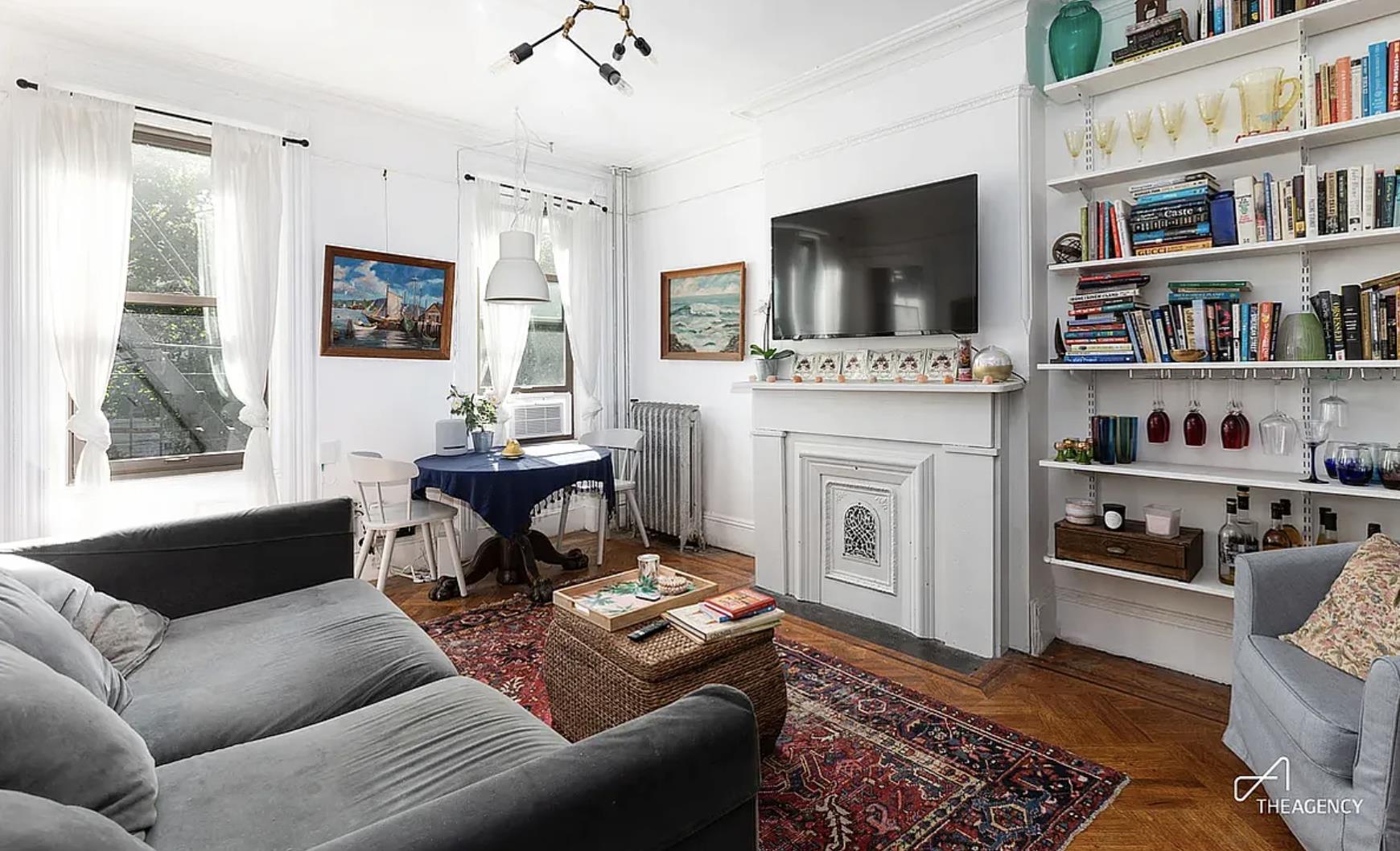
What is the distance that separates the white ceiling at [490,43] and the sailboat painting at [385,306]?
3.02ft

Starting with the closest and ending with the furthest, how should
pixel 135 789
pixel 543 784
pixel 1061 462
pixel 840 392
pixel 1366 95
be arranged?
pixel 543 784 → pixel 135 789 → pixel 1366 95 → pixel 1061 462 → pixel 840 392

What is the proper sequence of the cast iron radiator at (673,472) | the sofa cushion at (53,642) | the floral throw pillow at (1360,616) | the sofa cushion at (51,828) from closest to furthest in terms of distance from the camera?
1. the sofa cushion at (51,828)
2. the sofa cushion at (53,642)
3. the floral throw pillow at (1360,616)
4. the cast iron radiator at (673,472)

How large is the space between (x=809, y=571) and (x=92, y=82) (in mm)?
4246

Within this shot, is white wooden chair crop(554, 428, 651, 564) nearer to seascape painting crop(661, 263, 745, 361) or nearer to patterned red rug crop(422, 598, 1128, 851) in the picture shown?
seascape painting crop(661, 263, 745, 361)

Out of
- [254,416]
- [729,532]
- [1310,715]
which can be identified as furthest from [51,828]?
[729,532]

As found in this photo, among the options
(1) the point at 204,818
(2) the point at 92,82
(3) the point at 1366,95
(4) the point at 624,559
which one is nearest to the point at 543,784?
(1) the point at 204,818

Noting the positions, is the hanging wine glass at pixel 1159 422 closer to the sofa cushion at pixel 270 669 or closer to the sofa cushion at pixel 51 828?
the sofa cushion at pixel 270 669

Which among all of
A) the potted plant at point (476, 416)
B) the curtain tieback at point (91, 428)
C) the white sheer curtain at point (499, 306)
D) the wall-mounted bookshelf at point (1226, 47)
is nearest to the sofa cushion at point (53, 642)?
the curtain tieback at point (91, 428)

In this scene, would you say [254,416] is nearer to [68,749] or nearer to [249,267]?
[249,267]

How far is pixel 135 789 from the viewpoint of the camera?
126cm

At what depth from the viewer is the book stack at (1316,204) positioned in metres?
2.34

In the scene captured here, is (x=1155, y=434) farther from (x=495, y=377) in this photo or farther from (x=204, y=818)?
(x=495, y=377)

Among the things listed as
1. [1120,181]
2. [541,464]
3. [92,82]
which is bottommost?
[541,464]

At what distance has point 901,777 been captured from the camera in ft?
7.29
